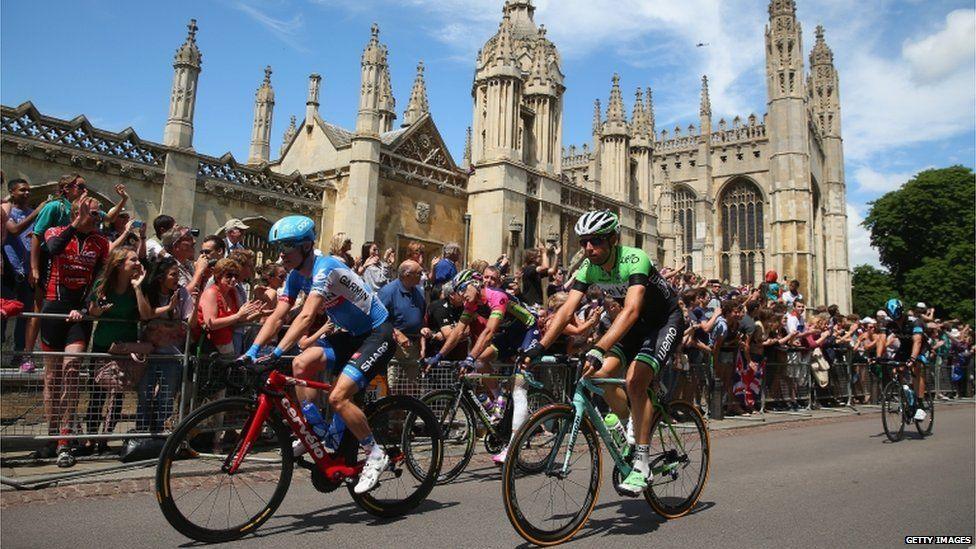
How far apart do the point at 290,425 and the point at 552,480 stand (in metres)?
1.72

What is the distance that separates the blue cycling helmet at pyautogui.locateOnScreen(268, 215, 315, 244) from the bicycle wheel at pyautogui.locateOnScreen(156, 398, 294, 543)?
1.11 meters

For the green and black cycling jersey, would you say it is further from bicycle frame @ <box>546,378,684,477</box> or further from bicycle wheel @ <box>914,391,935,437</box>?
bicycle wheel @ <box>914,391,935,437</box>

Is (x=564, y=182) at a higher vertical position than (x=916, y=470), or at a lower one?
higher

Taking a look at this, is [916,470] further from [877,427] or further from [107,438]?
[107,438]

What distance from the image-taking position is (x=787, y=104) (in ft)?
200

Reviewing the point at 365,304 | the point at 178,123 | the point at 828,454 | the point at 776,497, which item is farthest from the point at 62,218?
the point at 178,123

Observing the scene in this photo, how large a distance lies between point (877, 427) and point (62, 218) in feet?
40.7

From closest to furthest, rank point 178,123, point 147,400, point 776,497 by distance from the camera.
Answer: point 776,497 < point 147,400 < point 178,123

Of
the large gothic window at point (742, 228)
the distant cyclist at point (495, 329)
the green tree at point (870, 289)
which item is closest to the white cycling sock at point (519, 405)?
the distant cyclist at point (495, 329)

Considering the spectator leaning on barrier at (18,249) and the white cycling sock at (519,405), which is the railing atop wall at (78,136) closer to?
the spectator leaning on barrier at (18,249)

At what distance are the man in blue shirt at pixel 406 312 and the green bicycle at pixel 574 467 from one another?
3.29 metres

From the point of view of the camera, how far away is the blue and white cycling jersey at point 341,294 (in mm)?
4324

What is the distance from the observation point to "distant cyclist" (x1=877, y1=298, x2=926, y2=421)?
31.9ft

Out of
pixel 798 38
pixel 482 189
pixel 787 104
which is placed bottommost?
pixel 482 189
